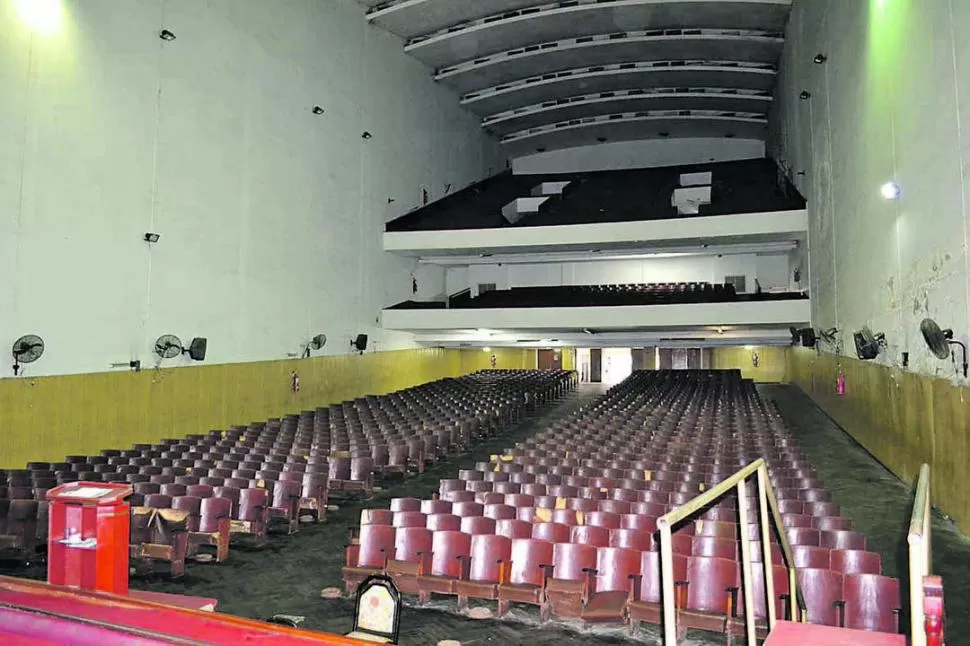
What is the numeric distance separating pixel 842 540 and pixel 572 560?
2158 mm

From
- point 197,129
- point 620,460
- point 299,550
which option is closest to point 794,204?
point 620,460

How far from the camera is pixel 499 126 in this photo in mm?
28891

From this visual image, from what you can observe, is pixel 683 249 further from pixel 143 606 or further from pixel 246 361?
pixel 143 606

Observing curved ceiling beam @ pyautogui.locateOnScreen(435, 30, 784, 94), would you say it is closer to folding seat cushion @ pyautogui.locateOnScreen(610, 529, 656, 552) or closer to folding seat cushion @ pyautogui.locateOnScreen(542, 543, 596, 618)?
folding seat cushion @ pyautogui.locateOnScreen(610, 529, 656, 552)

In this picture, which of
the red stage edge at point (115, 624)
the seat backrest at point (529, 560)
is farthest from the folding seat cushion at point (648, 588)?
the red stage edge at point (115, 624)

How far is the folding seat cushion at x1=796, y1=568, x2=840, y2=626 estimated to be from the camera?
429 cm

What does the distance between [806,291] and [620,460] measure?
1200cm

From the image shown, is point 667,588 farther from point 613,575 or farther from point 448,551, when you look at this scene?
point 448,551

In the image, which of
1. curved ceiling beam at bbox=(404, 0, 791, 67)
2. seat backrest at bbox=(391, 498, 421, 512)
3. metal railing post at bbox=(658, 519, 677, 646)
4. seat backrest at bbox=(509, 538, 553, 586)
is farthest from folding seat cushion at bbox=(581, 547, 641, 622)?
curved ceiling beam at bbox=(404, 0, 791, 67)

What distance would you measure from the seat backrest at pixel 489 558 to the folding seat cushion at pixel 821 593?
2139 mm

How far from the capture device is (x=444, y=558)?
A: 539 cm

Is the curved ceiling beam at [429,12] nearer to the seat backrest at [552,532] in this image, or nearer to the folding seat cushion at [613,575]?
the seat backrest at [552,532]

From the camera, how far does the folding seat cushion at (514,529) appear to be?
18.4 feet

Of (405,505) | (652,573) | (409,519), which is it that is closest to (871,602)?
(652,573)
